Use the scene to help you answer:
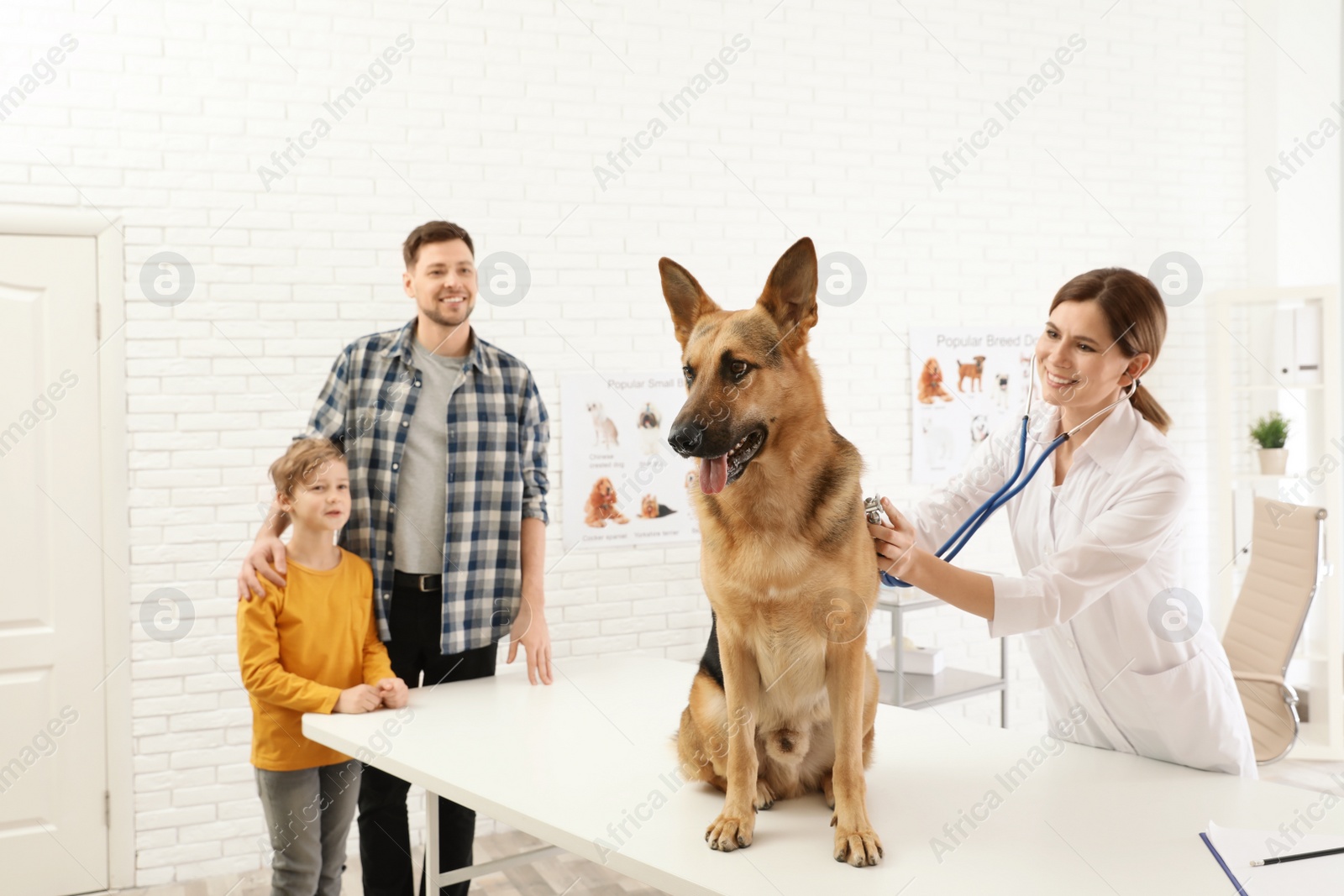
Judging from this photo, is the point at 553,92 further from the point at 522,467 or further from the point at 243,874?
the point at 243,874

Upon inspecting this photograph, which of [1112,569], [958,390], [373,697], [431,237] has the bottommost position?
[373,697]

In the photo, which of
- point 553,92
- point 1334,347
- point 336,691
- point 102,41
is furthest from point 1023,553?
point 1334,347

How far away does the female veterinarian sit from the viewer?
1.94 m

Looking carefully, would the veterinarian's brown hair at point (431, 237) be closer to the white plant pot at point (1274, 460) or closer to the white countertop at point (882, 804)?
the white countertop at point (882, 804)

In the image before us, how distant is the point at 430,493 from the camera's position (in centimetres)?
294

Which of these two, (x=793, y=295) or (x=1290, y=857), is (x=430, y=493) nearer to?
(x=793, y=295)

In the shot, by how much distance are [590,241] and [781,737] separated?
140 inches

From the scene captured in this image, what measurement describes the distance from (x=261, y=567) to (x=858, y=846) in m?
1.78

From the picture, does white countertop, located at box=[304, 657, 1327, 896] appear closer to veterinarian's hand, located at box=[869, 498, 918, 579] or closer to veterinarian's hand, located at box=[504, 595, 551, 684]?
veterinarian's hand, located at box=[504, 595, 551, 684]

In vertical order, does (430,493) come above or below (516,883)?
above

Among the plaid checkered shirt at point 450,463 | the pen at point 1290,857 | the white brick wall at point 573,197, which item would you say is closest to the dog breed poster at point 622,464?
the white brick wall at point 573,197

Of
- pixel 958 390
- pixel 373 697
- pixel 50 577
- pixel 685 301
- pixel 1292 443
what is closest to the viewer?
pixel 685 301

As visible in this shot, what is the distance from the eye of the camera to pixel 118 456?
412 centimetres

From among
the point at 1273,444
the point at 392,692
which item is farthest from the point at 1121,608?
the point at 1273,444
